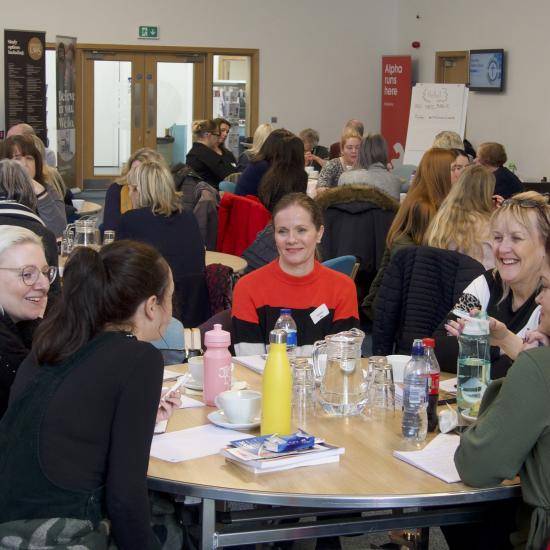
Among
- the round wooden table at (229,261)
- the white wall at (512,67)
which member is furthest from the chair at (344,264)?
the white wall at (512,67)

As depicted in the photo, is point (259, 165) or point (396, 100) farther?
point (396, 100)

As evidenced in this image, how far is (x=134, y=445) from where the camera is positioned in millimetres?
2062

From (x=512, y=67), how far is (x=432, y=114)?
4.03 ft

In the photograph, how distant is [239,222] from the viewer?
696 centimetres

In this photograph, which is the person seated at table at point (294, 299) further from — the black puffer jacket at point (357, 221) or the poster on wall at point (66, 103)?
the poster on wall at point (66, 103)

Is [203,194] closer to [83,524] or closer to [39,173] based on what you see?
[39,173]

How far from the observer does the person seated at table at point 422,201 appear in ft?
17.1

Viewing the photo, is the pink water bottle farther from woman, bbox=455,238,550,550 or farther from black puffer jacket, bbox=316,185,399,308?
black puffer jacket, bbox=316,185,399,308

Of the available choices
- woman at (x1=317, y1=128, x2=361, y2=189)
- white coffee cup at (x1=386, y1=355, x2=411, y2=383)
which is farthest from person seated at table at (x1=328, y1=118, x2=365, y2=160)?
white coffee cup at (x1=386, y1=355, x2=411, y2=383)

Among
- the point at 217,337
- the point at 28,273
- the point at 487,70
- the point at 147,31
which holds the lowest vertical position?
the point at 217,337

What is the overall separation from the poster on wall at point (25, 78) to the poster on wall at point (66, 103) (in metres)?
0.45

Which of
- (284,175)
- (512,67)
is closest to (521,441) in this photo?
(284,175)

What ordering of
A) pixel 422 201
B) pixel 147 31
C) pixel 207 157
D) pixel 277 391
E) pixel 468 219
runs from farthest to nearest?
pixel 147 31 → pixel 207 157 → pixel 422 201 → pixel 468 219 → pixel 277 391

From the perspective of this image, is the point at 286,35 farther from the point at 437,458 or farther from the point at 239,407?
the point at 437,458
